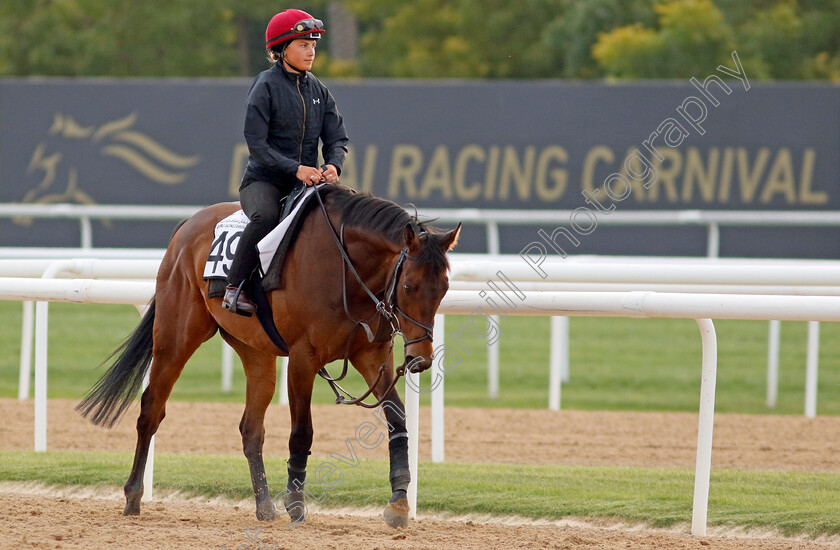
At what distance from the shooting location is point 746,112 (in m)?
13.7

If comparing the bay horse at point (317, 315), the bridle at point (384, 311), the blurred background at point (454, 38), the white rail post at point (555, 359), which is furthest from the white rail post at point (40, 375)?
the blurred background at point (454, 38)

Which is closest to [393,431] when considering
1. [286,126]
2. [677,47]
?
[286,126]

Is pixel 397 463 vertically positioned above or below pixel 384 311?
below

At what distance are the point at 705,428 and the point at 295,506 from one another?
5.37 feet

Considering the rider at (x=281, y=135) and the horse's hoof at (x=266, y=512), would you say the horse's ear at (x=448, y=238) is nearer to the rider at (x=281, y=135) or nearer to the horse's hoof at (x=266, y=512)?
the rider at (x=281, y=135)

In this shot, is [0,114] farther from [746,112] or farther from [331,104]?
[331,104]

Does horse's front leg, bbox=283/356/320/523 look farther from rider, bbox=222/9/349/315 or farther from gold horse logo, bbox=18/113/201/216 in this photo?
gold horse logo, bbox=18/113/201/216

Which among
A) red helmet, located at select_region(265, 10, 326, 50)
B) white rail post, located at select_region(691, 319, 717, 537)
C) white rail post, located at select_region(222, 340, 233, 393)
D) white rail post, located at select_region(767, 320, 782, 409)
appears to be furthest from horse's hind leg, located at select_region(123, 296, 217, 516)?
white rail post, located at select_region(767, 320, 782, 409)

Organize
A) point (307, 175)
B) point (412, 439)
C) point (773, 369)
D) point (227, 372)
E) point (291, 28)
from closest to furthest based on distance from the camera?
1. point (307, 175)
2. point (291, 28)
3. point (412, 439)
4. point (773, 369)
5. point (227, 372)

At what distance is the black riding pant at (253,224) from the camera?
4598 mm

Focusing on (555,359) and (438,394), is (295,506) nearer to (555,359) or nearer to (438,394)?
(438,394)

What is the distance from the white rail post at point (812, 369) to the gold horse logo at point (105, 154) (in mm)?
8954

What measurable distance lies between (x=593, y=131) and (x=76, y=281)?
31.4 feet

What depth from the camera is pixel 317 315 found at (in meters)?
4.45
